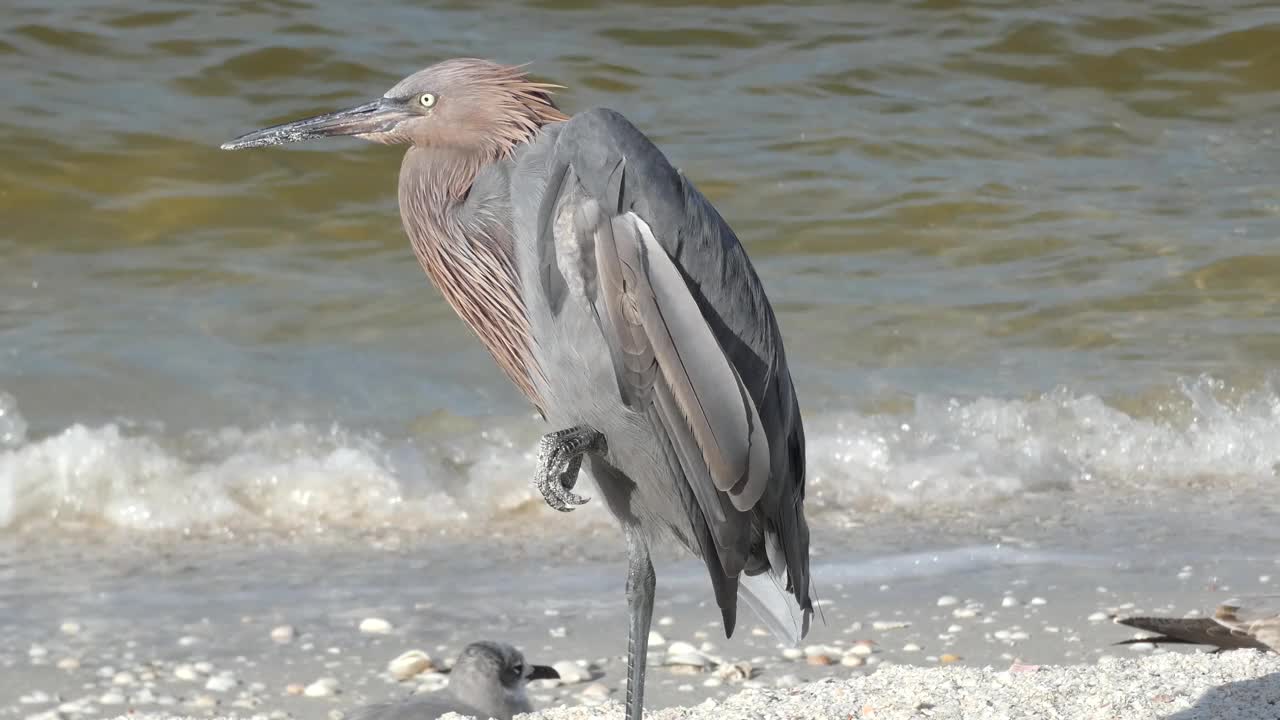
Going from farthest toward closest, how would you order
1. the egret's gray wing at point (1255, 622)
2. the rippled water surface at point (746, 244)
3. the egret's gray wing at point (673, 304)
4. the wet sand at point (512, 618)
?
the rippled water surface at point (746, 244) → the wet sand at point (512, 618) → the egret's gray wing at point (1255, 622) → the egret's gray wing at point (673, 304)

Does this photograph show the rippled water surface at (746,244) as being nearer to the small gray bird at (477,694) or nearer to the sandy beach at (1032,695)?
the small gray bird at (477,694)

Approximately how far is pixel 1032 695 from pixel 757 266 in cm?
514

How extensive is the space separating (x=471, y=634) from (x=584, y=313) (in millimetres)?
2024

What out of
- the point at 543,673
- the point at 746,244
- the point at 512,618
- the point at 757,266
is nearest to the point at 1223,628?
the point at 543,673

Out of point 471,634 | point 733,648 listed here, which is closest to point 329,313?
point 471,634

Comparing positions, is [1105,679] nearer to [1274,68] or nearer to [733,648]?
[733,648]

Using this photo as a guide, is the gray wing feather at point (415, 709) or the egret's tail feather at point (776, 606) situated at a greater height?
the egret's tail feather at point (776, 606)

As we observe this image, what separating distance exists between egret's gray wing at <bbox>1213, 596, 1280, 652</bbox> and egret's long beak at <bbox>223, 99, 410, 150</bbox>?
2.32 m

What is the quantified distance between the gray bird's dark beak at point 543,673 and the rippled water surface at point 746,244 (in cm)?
150

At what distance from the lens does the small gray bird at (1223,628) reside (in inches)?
149

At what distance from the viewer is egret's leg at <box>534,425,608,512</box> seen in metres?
2.92

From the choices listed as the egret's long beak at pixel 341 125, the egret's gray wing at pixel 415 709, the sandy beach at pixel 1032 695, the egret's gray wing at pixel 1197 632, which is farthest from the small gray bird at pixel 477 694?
the egret's gray wing at pixel 1197 632

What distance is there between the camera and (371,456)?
242 inches

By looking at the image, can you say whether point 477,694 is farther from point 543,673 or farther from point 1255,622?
point 1255,622
